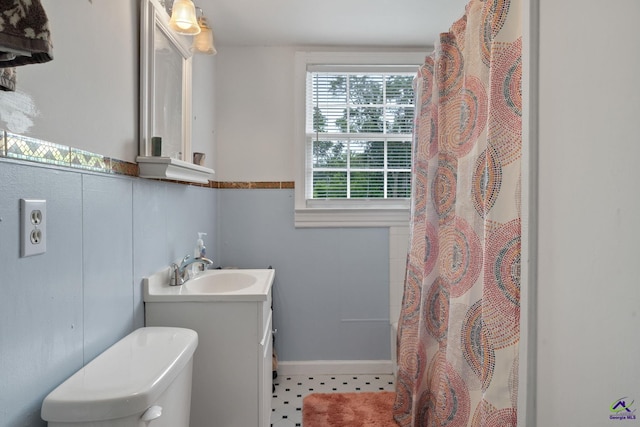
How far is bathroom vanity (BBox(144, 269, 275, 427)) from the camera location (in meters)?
1.41

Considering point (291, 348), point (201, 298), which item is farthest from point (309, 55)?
point (291, 348)

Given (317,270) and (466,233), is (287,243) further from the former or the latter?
(466,233)

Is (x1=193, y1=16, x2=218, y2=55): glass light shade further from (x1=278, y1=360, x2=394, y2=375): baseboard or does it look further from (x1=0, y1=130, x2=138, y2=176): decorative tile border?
(x1=278, y1=360, x2=394, y2=375): baseboard

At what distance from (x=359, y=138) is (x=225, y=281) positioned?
1376 mm

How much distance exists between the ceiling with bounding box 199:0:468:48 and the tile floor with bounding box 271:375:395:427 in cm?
231

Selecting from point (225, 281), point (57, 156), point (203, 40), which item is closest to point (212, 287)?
point (225, 281)

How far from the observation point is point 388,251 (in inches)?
98.3

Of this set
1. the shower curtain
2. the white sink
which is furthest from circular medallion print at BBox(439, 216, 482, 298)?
the white sink

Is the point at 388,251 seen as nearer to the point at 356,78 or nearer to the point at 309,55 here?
the point at 356,78

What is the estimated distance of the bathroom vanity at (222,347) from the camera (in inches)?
55.4
